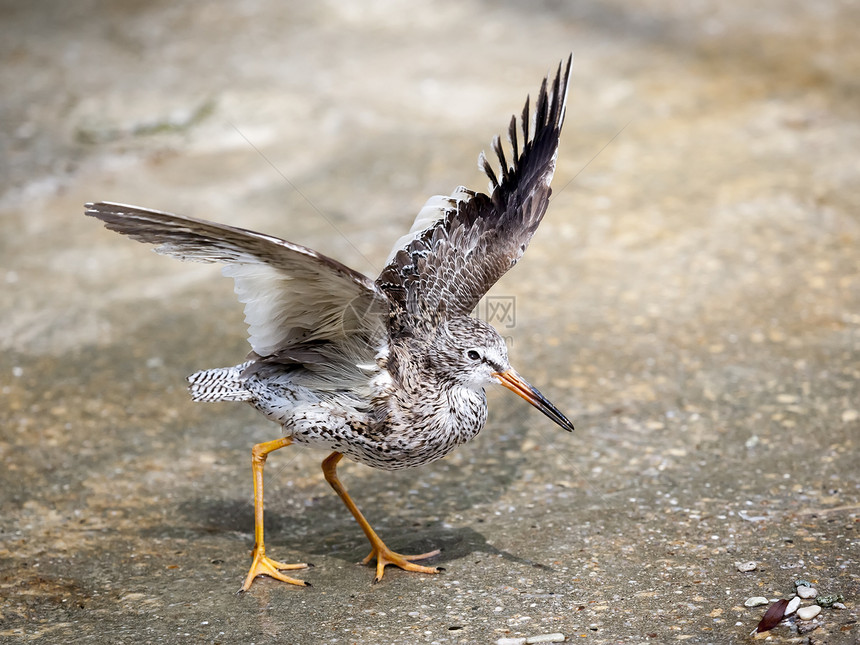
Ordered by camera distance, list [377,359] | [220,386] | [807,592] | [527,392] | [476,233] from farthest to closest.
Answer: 1. [476,233]
2. [220,386]
3. [527,392]
4. [377,359]
5. [807,592]

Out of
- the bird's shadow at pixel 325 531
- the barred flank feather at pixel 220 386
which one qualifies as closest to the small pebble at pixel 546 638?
the bird's shadow at pixel 325 531

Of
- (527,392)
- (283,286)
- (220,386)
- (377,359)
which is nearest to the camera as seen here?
(283,286)

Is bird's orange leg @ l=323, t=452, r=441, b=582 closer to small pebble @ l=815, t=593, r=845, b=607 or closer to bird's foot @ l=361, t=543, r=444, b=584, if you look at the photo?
bird's foot @ l=361, t=543, r=444, b=584

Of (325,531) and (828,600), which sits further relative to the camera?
(325,531)

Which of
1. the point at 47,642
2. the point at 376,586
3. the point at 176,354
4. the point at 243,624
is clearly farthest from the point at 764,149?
the point at 47,642

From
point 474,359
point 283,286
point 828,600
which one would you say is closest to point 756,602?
point 828,600

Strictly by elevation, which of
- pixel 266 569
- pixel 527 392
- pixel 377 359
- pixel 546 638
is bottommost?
pixel 546 638

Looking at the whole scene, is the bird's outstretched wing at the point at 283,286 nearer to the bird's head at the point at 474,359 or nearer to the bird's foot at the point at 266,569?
the bird's head at the point at 474,359

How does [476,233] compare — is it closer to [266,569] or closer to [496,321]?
[266,569]
